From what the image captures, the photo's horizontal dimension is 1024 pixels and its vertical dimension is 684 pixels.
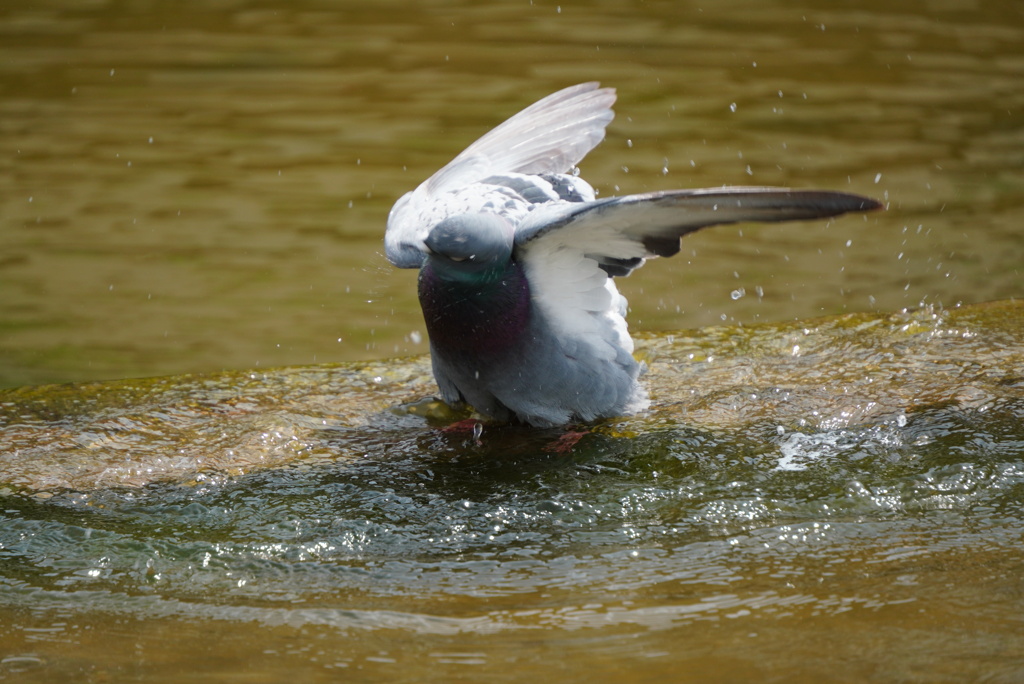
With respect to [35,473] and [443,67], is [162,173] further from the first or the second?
[35,473]

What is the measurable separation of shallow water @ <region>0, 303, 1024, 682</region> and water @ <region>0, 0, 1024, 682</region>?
0.04ft

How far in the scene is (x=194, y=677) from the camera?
2.16 metres

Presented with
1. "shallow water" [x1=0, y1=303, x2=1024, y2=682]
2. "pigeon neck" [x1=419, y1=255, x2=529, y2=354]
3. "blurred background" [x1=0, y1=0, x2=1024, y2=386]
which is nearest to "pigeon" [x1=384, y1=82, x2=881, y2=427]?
"pigeon neck" [x1=419, y1=255, x2=529, y2=354]

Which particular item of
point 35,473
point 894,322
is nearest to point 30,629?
point 35,473

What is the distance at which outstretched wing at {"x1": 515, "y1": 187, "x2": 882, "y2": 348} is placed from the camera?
2756 mm

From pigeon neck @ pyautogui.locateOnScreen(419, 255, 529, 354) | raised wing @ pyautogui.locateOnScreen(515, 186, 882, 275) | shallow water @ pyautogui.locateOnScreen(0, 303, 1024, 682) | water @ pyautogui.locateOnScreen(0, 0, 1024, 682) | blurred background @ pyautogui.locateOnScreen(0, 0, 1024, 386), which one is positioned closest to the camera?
shallow water @ pyautogui.locateOnScreen(0, 303, 1024, 682)

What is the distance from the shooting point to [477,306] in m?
3.29

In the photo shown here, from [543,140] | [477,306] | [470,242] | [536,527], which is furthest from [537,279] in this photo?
[543,140]

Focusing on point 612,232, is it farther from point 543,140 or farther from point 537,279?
point 543,140

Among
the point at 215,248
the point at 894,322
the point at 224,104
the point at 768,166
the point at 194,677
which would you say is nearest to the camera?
the point at 194,677

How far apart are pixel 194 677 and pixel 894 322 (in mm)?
2989

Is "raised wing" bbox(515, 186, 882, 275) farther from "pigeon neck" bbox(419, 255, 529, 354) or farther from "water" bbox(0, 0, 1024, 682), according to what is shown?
"water" bbox(0, 0, 1024, 682)

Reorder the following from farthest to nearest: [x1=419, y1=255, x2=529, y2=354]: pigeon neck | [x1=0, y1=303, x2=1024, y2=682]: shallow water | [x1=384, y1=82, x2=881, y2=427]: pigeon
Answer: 1. [x1=419, y1=255, x2=529, y2=354]: pigeon neck
2. [x1=384, y1=82, x2=881, y2=427]: pigeon
3. [x1=0, y1=303, x2=1024, y2=682]: shallow water

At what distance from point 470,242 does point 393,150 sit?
4912 mm
